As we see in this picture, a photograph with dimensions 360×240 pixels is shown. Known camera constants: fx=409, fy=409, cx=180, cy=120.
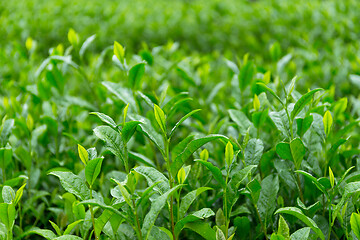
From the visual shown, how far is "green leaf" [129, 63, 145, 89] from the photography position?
2.01 m

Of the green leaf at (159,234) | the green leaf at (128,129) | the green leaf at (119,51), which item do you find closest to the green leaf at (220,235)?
the green leaf at (159,234)

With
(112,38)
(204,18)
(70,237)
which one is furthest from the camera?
(204,18)

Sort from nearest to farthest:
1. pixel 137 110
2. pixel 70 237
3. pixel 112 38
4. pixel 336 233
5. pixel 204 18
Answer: pixel 70 237 → pixel 336 233 → pixel 137 110 → pixel 112 38 → pixel 204 18

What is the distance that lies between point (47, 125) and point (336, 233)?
156cm

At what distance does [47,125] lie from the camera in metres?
2.26

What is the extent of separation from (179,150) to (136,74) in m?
0.58

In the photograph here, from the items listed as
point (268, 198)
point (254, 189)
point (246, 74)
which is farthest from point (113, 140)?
point (246, 74)

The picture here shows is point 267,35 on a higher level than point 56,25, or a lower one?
lower

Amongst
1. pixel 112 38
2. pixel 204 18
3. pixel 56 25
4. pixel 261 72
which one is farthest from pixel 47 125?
pixel 204 18

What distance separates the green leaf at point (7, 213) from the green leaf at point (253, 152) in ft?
3.06

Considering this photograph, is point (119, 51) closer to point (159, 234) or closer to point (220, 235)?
A: point (159, 234)

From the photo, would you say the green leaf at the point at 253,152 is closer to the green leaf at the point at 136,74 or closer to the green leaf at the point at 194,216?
the green leaf at the point at 194,216

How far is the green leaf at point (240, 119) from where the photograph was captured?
6.58 feet

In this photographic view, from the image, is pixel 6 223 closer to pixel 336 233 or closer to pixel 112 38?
pixel 336 233
